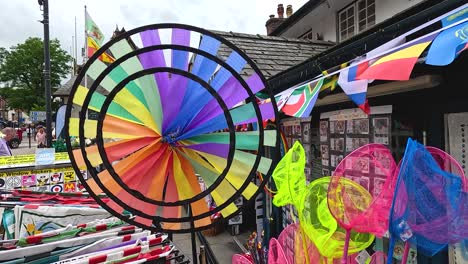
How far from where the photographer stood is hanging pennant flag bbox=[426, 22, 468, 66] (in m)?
1.22

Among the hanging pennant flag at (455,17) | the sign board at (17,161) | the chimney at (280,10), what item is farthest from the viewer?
the chimney at (280,10)

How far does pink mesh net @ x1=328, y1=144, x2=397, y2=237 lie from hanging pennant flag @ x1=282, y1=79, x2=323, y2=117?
680 mm

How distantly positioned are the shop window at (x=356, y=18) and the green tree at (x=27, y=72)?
3099 centimetres

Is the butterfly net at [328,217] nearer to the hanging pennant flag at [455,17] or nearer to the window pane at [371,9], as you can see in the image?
the hanging pennant flag at [455,17]

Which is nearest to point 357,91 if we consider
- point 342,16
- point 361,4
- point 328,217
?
point 328,217

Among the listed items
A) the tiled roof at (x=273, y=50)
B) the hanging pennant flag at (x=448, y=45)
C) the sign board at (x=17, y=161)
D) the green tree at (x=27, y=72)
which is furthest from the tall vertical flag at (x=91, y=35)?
the green tree at (x=27, y=72)

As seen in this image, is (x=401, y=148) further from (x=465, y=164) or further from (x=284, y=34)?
(x=284, y=34)

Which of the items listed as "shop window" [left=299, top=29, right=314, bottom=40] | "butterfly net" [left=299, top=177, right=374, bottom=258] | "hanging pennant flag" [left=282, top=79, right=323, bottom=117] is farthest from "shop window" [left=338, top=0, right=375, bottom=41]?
"butterfly net" [left=299, top=177, right=374, bottom=258]

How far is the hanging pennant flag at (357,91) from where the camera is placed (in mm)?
1658

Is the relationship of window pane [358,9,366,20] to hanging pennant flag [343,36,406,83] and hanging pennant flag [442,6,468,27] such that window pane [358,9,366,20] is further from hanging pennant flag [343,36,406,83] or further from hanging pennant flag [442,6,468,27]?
hanging pennant flag [442,6,468,27]

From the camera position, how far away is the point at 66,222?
8.37 ft

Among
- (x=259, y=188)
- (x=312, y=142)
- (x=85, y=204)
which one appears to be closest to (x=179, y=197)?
(x=259, y=188)

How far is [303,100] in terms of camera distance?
234 cm

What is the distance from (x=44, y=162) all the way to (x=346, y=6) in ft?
22.7
